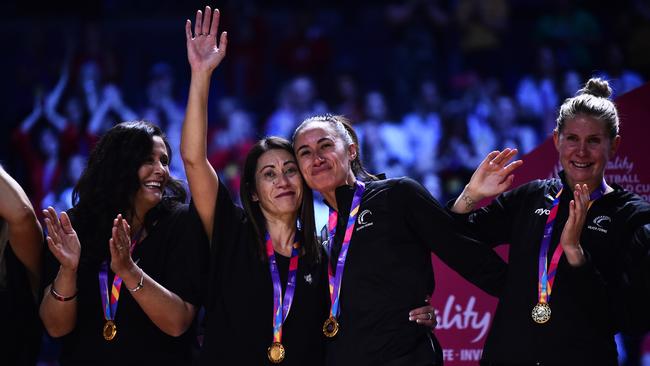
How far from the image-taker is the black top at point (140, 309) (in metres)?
4.48

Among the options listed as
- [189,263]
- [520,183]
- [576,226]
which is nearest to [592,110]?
[576,226]

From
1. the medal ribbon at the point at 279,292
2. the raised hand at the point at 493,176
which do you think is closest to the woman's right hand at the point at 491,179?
the raised hand at the point at 493,176

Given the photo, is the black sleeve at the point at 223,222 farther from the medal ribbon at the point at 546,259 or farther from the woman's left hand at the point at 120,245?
the medal ribbon at the point at 546,259

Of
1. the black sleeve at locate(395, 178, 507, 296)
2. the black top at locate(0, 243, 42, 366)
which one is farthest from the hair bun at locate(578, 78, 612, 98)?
the black top at locate(0, 243, 42, 366)

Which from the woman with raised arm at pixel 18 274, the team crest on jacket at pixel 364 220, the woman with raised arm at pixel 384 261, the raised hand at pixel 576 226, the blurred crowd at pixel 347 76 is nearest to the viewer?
the raised hand at pixel 576 226

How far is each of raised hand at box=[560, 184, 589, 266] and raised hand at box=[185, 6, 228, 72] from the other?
1703 mm

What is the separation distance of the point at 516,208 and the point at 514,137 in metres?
6.51

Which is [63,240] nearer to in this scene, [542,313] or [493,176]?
[493,176]

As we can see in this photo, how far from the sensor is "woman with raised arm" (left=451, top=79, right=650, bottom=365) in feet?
13.3

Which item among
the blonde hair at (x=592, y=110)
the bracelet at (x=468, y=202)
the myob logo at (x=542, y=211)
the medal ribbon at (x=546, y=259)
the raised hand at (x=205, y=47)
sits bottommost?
the medal ribbon at (x=546, y=259)

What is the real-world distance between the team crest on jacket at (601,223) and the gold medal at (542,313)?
1.31 feet

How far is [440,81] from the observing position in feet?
40.6

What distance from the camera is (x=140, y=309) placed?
4.56 meters

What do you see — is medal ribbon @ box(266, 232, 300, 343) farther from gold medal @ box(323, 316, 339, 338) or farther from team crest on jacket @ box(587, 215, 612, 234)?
team crest on jacket @ box(587, 215, 612, 234)
